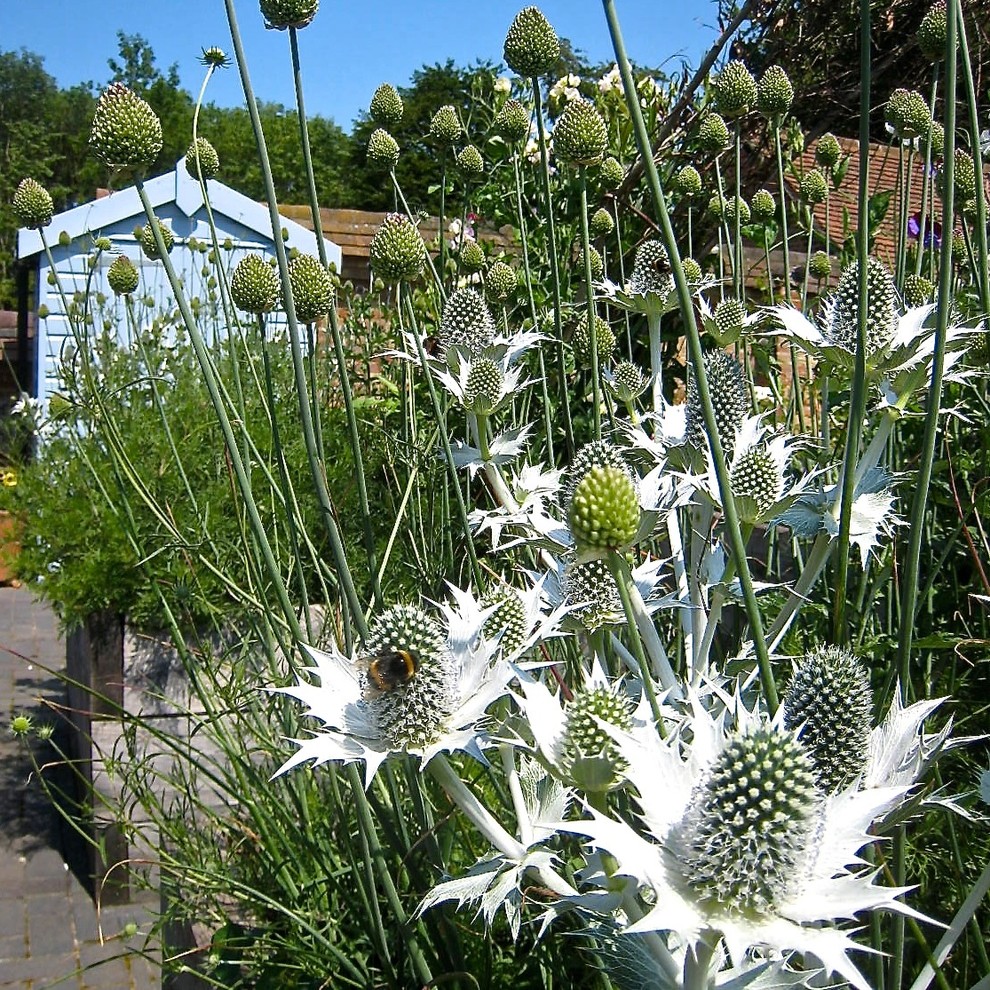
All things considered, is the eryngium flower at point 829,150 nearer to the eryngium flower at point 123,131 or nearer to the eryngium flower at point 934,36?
the eryngium flower at point 934,36

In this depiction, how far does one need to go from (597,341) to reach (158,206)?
404 centimetres

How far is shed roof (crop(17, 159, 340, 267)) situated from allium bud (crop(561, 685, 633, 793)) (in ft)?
14.5

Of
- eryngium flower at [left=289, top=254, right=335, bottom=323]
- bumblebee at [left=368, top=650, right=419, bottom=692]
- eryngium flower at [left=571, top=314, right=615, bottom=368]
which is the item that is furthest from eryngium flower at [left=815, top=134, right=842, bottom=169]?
bumblebee at [left=368, top=650, right=419, bottom=692]

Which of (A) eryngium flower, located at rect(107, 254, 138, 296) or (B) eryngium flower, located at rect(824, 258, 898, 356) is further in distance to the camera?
(A) eryngium flower, located at rect(107, 254, 138, 296)

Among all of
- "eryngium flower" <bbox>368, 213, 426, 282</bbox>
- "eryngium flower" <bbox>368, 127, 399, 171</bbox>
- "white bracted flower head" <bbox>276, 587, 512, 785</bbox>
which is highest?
"eryngium flower" <bbox>368, 127, 399, 171</bbox>

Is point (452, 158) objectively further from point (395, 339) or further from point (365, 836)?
point (365, 836)

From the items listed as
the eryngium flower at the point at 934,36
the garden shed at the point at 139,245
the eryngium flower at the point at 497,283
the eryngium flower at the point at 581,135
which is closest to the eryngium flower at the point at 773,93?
the eryngium flower at the point at 934,36

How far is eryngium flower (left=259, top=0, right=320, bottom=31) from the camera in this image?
5.73 feet

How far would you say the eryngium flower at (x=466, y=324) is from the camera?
2.31 metres

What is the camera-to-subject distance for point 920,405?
3100 millimetres

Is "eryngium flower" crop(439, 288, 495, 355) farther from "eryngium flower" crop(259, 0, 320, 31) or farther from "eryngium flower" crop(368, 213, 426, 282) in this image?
"eryngium flower" crop(259, 0, 320, 31)

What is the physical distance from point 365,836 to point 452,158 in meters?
2.63

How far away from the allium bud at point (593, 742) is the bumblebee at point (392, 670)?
0.69ft

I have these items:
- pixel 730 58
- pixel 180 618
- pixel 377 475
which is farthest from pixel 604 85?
pixel 180 618
